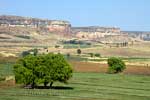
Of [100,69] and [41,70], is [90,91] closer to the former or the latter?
[41,70]

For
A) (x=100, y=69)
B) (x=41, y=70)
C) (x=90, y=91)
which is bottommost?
(x=100, y=69)

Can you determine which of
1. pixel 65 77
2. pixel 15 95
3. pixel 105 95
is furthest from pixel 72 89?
pixel 15 95

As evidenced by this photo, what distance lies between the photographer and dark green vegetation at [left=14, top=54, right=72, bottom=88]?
228 ft

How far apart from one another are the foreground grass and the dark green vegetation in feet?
6.24

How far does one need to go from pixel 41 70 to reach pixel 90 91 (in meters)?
9.07

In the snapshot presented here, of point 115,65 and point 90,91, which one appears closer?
point 90,91

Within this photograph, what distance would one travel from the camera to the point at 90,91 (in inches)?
2606

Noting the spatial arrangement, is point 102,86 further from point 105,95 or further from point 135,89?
point 105,95

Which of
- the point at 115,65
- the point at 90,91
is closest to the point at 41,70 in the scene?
the point at 90,91

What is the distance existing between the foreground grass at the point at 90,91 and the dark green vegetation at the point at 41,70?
1902 millimetres

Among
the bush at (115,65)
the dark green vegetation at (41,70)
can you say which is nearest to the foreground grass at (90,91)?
the dark green vegetation at (41,70)

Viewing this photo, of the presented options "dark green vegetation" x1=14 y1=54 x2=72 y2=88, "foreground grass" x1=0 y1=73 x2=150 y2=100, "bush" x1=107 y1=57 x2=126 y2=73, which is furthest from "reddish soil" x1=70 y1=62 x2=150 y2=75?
"dark green vegetation" x1=14 y1=54 x2=72 y2=88

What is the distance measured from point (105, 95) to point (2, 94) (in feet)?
45.3

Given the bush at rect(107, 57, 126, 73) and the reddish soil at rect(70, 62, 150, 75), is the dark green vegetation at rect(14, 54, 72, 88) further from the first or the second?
the reddish soil at rect(70, 62, 150, 75)
